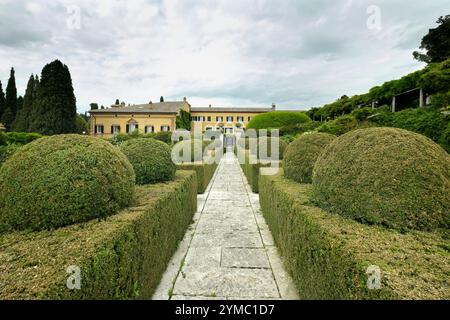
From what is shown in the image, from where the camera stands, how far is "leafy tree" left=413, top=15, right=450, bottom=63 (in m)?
19.4

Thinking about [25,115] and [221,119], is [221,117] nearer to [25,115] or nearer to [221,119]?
[221,119]

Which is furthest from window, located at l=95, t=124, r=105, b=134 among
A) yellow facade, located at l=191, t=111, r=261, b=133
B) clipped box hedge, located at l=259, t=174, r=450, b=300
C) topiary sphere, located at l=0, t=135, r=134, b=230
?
clipped box hedge, located at l=259, t=174, r=450, b=300

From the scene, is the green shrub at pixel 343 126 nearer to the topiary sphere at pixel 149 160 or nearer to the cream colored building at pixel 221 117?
the topiary sphere at pixel 149 160

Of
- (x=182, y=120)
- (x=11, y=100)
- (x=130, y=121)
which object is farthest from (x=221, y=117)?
(x=11, y=100)

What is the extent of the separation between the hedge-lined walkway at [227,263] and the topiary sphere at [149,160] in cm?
140

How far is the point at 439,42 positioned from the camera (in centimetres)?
2017

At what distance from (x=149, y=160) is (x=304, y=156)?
10.4 feet

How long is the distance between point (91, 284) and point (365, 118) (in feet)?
52.6

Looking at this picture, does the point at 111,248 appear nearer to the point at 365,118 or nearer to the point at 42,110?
the point at 365,118

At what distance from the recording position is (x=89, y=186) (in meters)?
2.58

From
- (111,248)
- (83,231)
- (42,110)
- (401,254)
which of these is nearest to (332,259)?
(401,254)

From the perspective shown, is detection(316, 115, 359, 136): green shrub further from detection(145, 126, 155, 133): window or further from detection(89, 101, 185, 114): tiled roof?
detection(145, 126, 155, 133): window

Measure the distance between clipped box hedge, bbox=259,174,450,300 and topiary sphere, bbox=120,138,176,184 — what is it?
3.09 m
